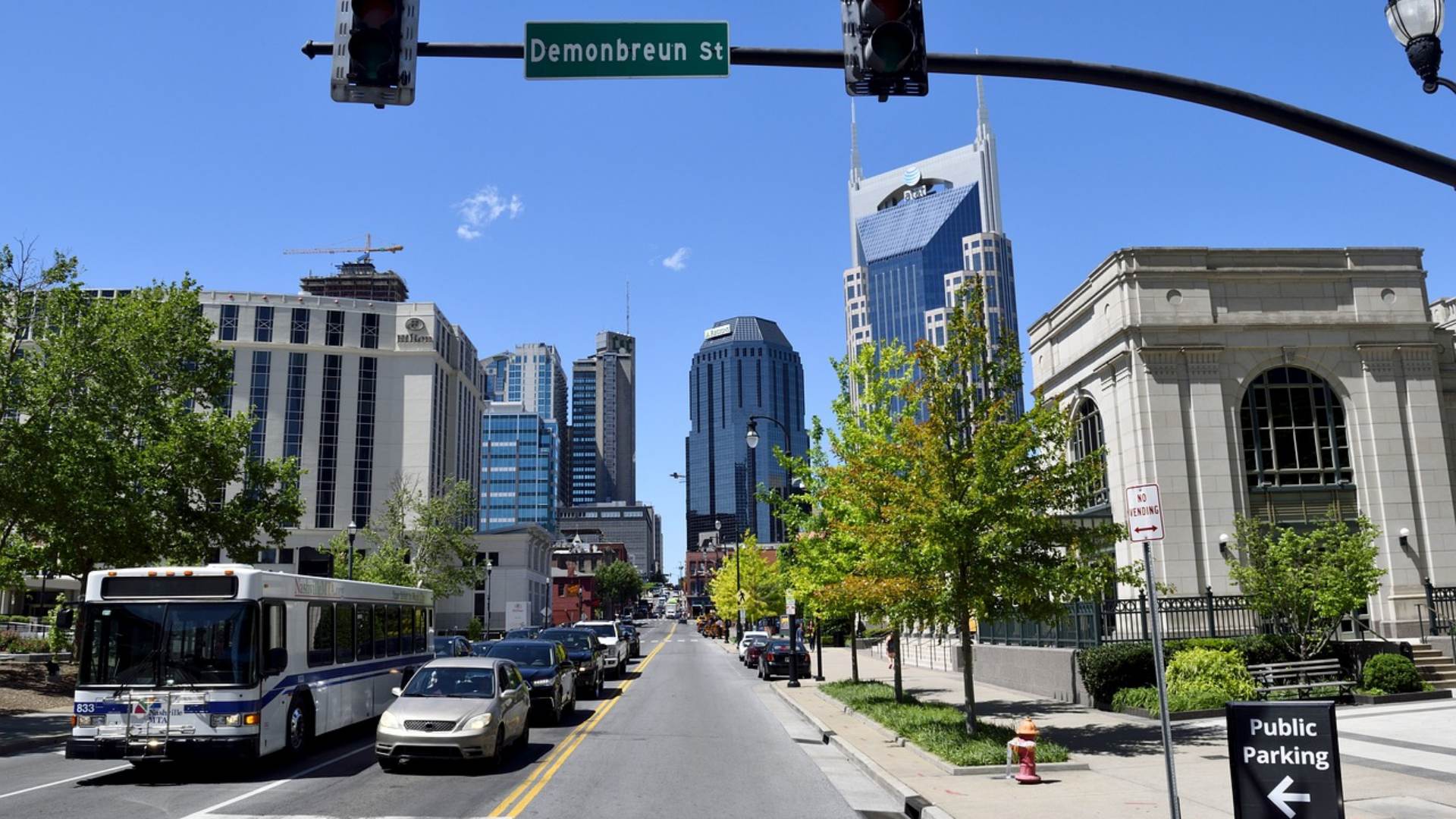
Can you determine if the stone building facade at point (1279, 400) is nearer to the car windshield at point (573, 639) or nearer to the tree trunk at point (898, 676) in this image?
the tree trunk at point (898, 676)

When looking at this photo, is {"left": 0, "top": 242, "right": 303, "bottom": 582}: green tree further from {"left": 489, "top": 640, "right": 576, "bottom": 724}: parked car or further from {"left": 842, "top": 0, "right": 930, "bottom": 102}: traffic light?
{"left": 842, "top": 0, "right": 930, "bottom": 102}: traffic light

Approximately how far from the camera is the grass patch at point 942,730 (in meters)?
14.4

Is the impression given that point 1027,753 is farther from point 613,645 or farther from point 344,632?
point 613,645

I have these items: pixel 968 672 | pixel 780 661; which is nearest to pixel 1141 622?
pixel 968 672

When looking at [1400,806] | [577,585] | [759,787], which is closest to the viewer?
[1400,806]

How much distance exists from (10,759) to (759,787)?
12.1m

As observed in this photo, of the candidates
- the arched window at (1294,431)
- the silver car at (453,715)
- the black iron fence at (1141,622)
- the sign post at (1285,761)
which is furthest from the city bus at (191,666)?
the arched window at (1294,431)

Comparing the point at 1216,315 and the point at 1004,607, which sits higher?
the point at 1216,315

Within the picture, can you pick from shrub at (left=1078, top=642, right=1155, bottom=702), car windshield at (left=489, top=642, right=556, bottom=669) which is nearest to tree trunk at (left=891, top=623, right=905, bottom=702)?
shrub at (left=1078, top=642, right=1155, bottom=702)

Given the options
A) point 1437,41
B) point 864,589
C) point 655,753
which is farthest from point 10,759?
point 1437,41

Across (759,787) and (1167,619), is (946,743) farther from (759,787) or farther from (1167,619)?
(1167,619)

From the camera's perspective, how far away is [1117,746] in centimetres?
1631

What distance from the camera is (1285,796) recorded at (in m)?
8.09

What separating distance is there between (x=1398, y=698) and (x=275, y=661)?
22152 mm
